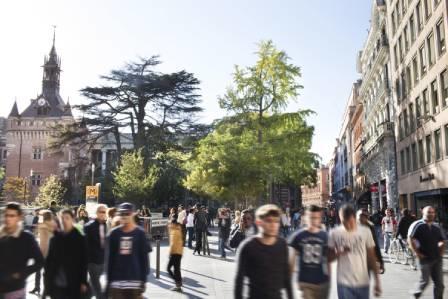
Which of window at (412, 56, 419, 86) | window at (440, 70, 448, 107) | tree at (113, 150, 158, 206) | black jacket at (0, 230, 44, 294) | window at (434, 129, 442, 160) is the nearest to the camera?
black jacket at (0, 230, 44, 294)

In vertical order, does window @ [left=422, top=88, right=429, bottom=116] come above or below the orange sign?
above

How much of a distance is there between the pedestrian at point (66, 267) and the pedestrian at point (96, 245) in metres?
1.47

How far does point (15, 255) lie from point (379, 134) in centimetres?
3922

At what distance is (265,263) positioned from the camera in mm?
4246

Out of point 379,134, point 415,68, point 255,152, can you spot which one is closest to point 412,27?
point 415,68


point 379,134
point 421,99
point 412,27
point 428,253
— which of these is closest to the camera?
point 428,253

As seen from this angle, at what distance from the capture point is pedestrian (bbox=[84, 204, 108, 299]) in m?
7.20

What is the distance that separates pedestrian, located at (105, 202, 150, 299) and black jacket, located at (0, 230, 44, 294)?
0.80 metres

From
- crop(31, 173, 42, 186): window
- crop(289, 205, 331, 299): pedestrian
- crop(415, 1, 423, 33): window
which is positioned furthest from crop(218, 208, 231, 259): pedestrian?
crop(31, 173, 42, 186): window

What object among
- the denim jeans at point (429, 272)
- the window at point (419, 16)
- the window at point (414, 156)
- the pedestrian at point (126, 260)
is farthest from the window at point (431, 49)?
the pedestrian at point (126, 260)

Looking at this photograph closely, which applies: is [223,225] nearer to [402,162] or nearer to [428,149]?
[428,149]

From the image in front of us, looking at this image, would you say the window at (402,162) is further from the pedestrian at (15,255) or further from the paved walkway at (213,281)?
the pedestrian at (15,255)

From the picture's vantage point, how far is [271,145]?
995 inches

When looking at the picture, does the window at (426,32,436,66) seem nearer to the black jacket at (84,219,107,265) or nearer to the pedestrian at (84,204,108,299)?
the pedestrian at (84,204,108,299)
